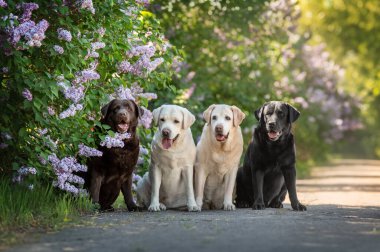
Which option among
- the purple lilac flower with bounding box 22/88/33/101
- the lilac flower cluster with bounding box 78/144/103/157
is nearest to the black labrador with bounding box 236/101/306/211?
the lilac flower cluster with bounding box 78/144/103/157

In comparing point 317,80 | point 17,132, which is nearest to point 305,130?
point 317,80

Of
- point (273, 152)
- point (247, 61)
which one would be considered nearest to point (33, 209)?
point (273, 152)

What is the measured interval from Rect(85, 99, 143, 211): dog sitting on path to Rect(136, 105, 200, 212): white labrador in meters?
0.32

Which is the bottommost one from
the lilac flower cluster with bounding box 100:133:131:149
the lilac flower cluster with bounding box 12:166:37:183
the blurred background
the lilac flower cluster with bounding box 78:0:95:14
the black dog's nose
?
the lilac flower cluster with bounding box 12:166:37:183

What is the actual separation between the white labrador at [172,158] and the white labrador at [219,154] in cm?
20

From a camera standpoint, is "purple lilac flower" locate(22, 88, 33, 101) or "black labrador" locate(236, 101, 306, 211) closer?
"purple lilac flower" locate(22, 88, 33, 101)

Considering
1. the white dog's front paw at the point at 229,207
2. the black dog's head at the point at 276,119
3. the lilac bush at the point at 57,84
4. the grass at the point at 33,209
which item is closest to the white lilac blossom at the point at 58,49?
the lilac bush at the point at 57,84

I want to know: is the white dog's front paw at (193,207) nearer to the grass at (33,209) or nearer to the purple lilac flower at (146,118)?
the grass at (33,209)

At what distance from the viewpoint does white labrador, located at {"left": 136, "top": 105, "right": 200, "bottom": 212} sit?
33.6ft

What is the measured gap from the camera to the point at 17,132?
9.34 m

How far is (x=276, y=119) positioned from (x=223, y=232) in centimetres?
322

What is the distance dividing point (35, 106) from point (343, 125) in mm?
31067

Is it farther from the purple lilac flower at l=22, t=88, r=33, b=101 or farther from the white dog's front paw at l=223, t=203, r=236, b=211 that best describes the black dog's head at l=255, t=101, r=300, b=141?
the purple lilac flower at l=22, t=88, r=33, b=101

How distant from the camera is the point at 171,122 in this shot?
402 inches
